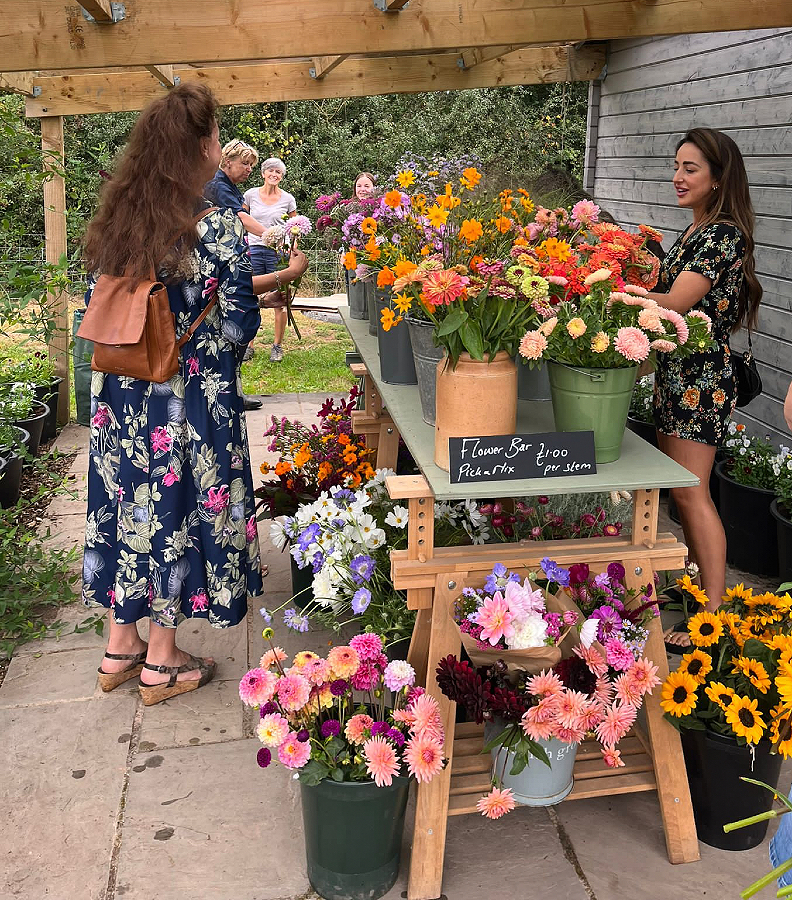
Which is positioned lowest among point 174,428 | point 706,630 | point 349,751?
point 349,751

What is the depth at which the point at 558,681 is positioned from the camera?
192cm

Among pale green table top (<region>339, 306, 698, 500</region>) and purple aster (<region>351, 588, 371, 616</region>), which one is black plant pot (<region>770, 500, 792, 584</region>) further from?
purple aster (<region>351, 588, 371, 616</region>)

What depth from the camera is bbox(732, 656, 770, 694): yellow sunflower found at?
Answer: 2.09 metres

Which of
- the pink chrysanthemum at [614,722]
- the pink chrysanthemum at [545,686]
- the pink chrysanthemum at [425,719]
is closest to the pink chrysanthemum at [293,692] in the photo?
the pink chrysanthemum at [425,719]

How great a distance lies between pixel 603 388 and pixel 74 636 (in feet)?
7.52

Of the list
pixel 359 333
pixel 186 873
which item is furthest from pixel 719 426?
pixel 186 873

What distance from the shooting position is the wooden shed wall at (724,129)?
4148 mm

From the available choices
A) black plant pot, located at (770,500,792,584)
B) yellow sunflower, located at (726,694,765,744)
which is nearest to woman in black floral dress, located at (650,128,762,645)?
black plant pot, located at (770,500,792,584)

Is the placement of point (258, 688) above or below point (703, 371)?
below

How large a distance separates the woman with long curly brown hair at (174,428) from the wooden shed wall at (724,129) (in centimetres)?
247

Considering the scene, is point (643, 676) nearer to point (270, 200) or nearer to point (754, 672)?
point (754, 672)

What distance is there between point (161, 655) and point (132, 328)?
1098 millimetres

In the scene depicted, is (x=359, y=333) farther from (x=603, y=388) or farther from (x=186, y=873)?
(x=186, y=873)

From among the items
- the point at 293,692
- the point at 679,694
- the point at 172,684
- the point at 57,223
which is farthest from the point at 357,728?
the point at 57,223
